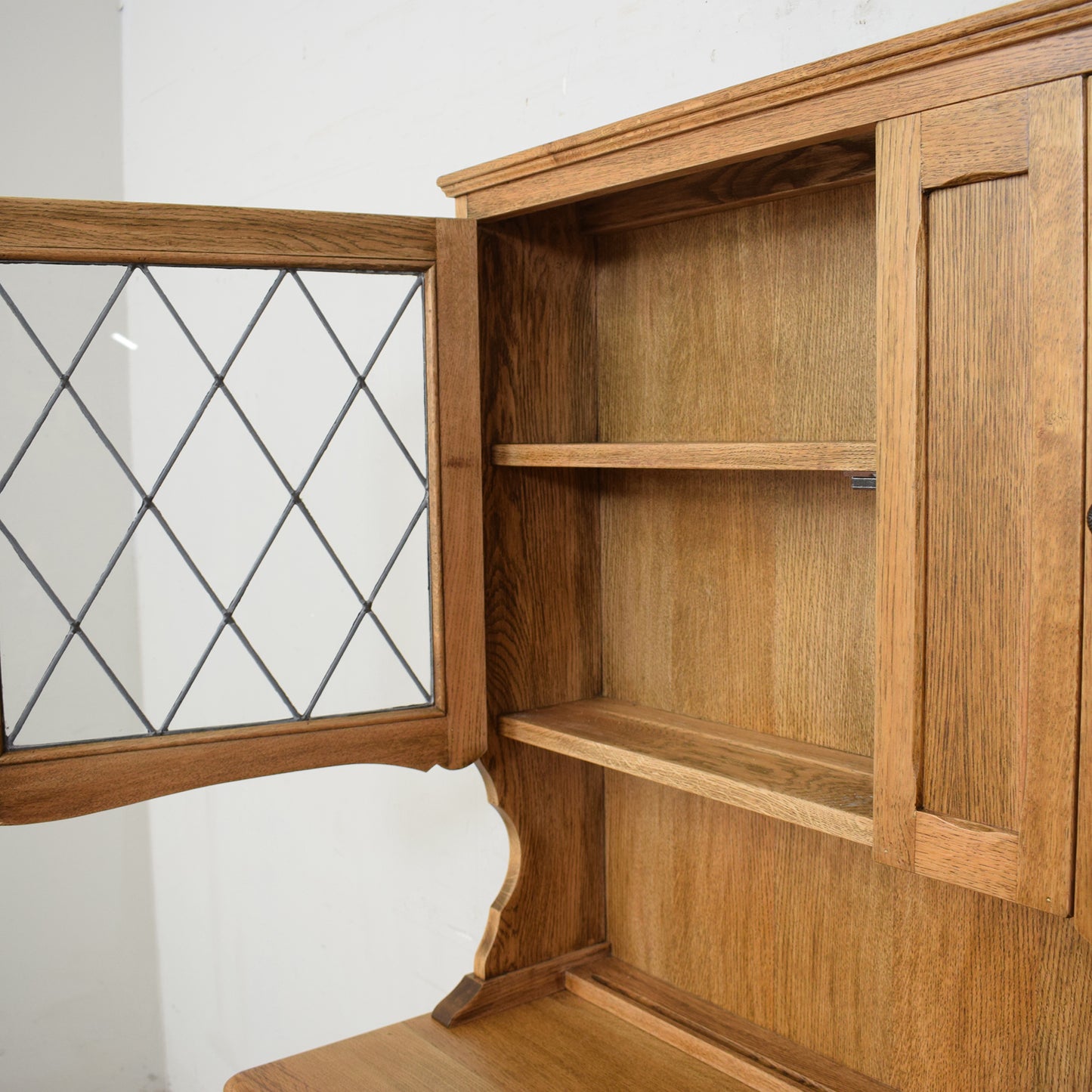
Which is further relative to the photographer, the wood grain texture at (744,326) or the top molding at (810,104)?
the wood grain texture at (744,326)

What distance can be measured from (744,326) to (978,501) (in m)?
0.53

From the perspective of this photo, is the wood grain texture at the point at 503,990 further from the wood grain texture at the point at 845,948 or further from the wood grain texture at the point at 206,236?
the wood grain texture at the point at 206,236

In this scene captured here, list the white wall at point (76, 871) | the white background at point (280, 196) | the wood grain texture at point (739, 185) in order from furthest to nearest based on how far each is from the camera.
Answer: the white wall at point (76, 871) → the white background at point (280, 196) → the wood grain texture at point (739, 185)

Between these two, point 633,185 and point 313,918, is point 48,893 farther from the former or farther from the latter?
point 633,185

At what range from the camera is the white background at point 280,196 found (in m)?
1.76

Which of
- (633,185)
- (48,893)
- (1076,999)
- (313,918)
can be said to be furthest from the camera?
(48,893)

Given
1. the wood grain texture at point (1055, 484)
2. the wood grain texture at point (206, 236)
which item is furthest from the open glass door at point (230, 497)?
the wood grain texture at point (1055, 484)

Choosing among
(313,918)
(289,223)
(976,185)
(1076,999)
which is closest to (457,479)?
(289,223)

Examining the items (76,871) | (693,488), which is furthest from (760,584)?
(76,871)

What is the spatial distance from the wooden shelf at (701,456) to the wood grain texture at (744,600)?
14 centimetres

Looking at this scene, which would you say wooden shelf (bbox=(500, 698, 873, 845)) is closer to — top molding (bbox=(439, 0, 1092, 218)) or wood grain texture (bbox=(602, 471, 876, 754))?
wood grain texture (bbox=(602, 471, 876, 754))

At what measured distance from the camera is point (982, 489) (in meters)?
0.93

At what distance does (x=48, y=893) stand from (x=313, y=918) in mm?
854

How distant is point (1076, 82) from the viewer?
0.85 m
